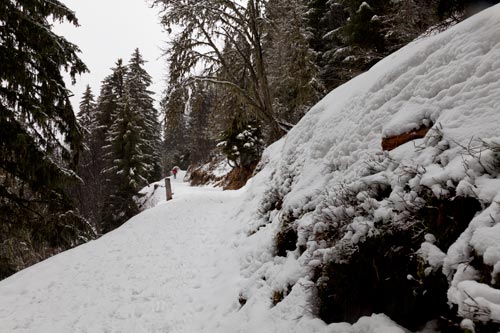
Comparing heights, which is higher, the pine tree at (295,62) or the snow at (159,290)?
the pine tree at (295,62)

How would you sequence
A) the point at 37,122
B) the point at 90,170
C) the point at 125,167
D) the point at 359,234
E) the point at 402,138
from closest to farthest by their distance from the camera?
1. the point at 359,234
2. the point at 402,138
3. the point at 37,122
4. the point at 125,167
5. the point at 90,170

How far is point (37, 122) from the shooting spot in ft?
21.8

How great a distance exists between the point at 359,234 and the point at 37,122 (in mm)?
7013

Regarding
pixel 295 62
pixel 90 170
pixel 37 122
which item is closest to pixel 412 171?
pixel 37 122

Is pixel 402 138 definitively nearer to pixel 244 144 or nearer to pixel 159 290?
pixel 159 290

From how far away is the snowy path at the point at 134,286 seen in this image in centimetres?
509

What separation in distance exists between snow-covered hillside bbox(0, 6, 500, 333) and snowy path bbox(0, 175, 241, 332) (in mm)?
39

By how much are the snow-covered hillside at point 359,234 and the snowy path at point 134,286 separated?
39mm

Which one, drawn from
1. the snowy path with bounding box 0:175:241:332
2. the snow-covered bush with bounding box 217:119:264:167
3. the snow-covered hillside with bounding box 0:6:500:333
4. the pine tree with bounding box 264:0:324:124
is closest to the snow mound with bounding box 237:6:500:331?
the snow-covered hillside with bounding box 0:6:500:333

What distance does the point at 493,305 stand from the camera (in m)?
1.43

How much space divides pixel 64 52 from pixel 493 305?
8.41 meters

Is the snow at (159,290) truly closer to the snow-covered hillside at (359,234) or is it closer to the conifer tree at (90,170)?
the snow-covered hillside at (359,234)

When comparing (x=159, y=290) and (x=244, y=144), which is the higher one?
(x=244, y=144)

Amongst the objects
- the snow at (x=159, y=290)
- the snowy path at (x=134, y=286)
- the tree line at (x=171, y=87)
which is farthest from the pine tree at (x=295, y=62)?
the snow at (x=159, y=290)
